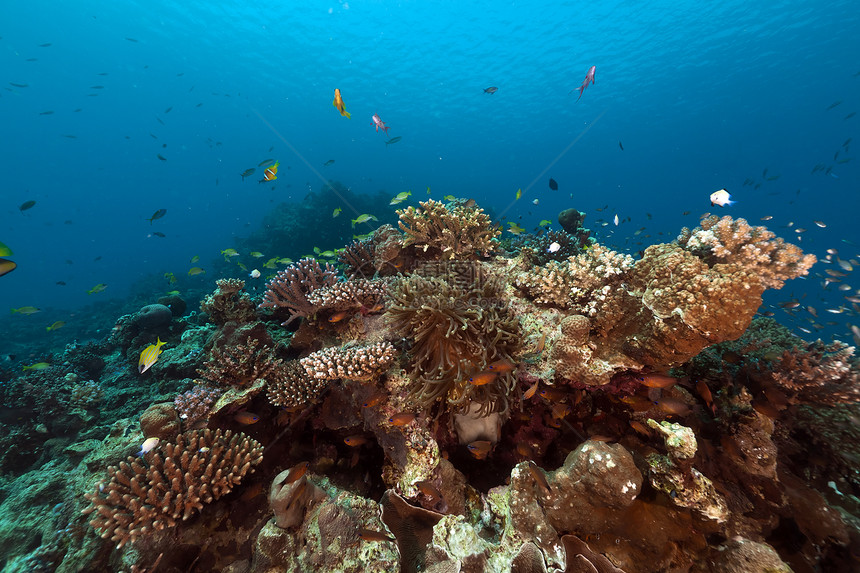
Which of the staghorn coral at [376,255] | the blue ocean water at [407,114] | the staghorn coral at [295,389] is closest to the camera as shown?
the staghorn coral at [295,389]

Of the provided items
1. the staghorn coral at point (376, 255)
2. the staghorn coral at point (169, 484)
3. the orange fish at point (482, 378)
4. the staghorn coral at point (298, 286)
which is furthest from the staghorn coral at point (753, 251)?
the staghorn coral at point (169, 484)

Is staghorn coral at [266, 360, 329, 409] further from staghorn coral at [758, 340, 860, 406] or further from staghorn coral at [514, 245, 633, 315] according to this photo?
staghorn coral at [758, 340, 860, 406]

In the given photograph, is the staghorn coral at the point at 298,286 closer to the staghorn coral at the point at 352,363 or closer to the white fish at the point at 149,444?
the staghorn coral at the point at 352,363

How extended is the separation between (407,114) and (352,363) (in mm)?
76366

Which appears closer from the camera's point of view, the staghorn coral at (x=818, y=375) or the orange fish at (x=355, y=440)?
the staghorn coral at (x=818, y=375)

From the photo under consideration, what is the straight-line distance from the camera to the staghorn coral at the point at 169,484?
323cm

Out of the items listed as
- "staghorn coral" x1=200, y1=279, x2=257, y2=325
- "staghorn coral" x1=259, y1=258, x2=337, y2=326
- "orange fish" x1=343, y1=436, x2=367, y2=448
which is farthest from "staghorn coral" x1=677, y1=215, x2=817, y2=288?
"staghorn coral" x1=200, y1=279, x2=257, y2=325

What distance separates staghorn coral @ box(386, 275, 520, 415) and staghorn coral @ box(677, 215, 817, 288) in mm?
2486

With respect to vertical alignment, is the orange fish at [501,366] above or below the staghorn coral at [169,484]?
above

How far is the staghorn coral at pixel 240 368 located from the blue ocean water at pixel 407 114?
11.0 meters

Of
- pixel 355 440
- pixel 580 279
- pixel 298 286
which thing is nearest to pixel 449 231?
pixel 580 279

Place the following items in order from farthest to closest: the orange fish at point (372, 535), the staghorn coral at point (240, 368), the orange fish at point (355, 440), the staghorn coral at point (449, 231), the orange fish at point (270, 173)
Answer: the orange fish at point (270, 173), the staghorn coral at point (449, 231), the staghorn coral at point (240, 368), the orange fish at point (355, 440), the orange fish at point (372, 535)

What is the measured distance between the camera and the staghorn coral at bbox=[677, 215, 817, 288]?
10.4 feet

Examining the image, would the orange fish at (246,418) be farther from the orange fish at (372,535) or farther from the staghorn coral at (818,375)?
the staghorn coral at (818,375)
